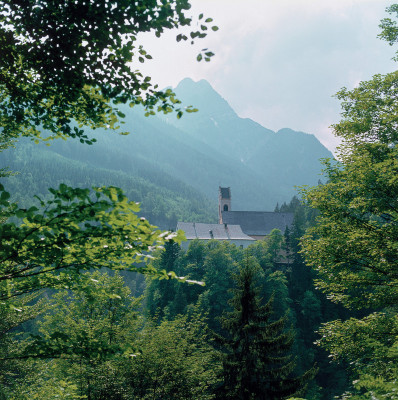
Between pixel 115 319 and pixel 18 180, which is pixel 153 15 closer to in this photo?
pixel 115 319

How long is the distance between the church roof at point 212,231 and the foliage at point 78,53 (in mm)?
61789

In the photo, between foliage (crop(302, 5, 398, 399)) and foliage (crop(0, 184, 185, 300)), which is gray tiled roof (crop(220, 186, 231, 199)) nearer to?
Answer: foliage (crop(302, 5, 398, 399))

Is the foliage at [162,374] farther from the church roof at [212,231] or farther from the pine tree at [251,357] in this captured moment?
the church roof at [212,231]

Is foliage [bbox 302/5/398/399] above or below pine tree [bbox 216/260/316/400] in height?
above

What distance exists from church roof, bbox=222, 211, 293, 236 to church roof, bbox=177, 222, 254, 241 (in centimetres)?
717

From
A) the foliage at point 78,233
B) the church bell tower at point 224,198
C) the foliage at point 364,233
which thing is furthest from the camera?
the church bell tower at point 224,198

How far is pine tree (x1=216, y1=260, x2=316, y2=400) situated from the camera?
49.7 feet

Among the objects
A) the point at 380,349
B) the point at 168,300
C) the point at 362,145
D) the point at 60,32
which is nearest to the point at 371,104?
the point at 362,145

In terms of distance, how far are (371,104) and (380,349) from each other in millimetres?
7163

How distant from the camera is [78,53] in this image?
4.58 meters

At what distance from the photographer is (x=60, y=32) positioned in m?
4.48

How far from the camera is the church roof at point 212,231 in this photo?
67744 millimetres

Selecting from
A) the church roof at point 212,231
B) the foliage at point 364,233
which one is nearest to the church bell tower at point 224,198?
the church roof at point 212,231

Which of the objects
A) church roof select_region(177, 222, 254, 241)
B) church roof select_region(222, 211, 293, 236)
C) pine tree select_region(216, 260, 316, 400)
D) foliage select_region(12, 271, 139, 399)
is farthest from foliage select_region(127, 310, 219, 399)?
church roof select_region(222, 211, 293, 236)
